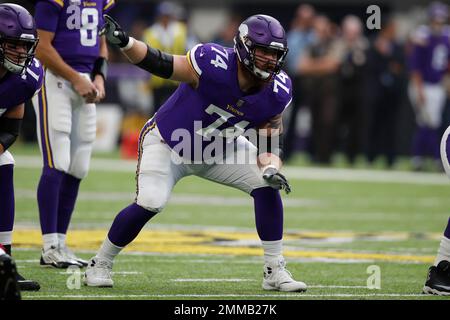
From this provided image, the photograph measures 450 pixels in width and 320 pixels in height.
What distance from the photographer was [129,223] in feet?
19.4

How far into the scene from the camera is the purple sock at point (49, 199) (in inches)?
265

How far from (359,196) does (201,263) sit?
5.47 meters

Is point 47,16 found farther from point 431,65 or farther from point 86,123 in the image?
point 431,65

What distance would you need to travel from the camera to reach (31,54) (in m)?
5.81

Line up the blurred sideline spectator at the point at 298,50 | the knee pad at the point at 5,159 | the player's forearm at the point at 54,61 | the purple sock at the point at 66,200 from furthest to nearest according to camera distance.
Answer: the blurred sideline spectator at the point at 298,50 → the purple sock at the point at 66,200 → the player's forearm at the point at 54,61 → the knee pad at the point at 5,159

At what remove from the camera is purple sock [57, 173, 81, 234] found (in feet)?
23.1

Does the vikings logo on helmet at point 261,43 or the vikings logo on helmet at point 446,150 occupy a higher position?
the vikings logo on helmet at point 261,43

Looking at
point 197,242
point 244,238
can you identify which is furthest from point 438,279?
point 244,238

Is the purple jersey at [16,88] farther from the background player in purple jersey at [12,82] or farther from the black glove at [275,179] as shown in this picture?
the black glove at [275,179]

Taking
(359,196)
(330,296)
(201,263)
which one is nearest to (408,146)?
(359,196)

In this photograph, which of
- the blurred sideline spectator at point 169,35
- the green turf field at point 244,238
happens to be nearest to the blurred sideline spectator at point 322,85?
the green turf field at point 244,238

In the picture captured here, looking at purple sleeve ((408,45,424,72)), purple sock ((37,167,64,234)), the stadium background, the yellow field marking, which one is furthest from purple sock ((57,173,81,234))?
purple sleeve ((408,45,424,72))

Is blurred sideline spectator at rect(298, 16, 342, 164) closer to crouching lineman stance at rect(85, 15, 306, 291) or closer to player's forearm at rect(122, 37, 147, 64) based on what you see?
crouching lineman stance at rect(85, 15, 306, 291)

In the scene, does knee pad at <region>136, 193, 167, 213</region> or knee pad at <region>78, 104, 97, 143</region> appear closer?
knee pad at <region>136, 193, 167, 213</region>
